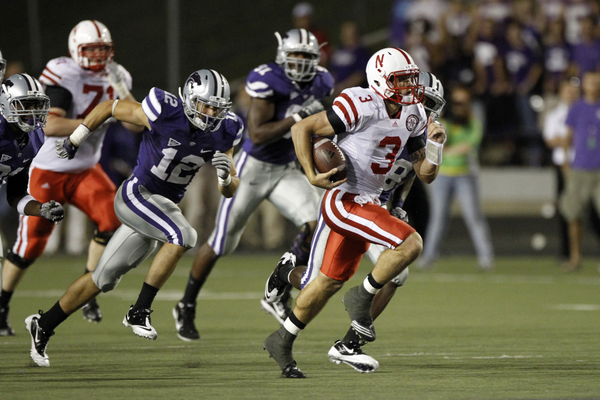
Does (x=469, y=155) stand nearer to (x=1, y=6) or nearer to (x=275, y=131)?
(x=275, y=131)

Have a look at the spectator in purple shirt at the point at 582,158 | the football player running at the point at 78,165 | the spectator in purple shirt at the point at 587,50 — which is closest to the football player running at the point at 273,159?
the football player running at the point at 78,165

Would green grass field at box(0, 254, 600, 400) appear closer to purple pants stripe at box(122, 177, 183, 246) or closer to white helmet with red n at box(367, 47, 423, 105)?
purple pants stripe at box(122, 177, 183, 246)

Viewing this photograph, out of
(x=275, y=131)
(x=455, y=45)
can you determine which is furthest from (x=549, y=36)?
(x=275, y=131)

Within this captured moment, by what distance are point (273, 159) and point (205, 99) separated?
4.95ft

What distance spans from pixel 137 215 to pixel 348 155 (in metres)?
1.38

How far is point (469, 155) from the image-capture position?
36.3 ft

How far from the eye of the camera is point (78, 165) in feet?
22.4

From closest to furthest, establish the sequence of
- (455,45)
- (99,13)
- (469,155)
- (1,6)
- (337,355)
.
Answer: (337,355) < (469,155) < (455,45) < (1,6) < (99,13)

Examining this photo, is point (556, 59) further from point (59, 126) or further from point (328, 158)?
point (328, 158)

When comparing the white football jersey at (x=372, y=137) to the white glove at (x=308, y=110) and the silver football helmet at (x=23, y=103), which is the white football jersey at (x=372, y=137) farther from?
the silver football helmet at (x=23, y=103)

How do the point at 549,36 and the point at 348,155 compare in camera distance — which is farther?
the point at 549,36

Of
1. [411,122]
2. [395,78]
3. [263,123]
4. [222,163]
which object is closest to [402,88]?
[395,78]

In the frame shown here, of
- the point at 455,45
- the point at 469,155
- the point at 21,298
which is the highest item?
the point at 455,45

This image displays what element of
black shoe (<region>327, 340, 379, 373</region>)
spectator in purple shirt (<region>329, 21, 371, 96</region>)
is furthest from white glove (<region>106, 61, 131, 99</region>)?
spectator in purple shirt (<region>329, 21, 371, 96</region>)
